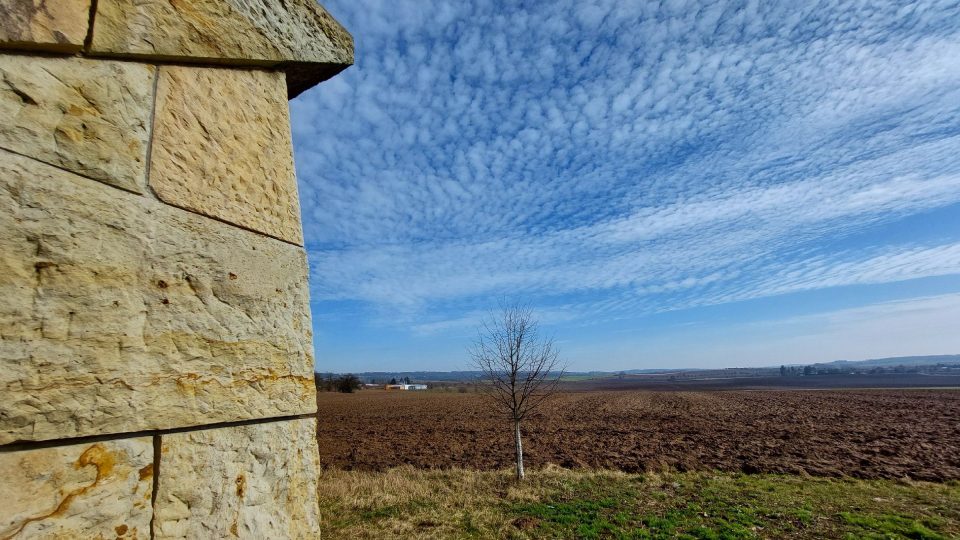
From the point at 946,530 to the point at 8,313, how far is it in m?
13.1

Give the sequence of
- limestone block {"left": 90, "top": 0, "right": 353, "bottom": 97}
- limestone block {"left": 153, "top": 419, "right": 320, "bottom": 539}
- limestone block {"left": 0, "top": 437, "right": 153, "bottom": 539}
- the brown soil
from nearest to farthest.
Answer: limestone block {"left": 0, "top": 437, "right": 153, "bottom": 539}
limestone block {"left": 153, "top": 419, "right": 320, "bottom": 539}
limestone block {"left": 90, "top": 0, "right": 353, "bottom": 97}
the brown soil

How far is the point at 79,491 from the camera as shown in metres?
1.07

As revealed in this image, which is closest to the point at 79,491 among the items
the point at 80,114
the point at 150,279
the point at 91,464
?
the point at 91,464

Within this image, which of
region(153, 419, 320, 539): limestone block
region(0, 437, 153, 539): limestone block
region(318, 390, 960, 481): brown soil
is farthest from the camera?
region(318, 390, 960, 481): brown soil

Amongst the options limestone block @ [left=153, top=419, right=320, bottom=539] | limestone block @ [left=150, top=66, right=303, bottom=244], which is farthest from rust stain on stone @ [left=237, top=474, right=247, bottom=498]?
limestone block @ [left=150, top=66, right=303, bottom=244]

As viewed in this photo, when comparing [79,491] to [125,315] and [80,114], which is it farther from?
[80,114]

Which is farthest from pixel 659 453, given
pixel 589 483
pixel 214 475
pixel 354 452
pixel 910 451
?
pixel 214 475

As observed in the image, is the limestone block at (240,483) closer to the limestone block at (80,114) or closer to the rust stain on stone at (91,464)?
the rust stain on stone at (91,464)

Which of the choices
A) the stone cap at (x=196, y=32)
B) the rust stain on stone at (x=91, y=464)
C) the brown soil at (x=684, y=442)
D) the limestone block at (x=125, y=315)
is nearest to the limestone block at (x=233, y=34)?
the stone cap at (x=196, y=32)

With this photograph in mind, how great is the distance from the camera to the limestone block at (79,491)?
971mm

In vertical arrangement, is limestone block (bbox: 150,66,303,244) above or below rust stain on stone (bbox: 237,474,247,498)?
above

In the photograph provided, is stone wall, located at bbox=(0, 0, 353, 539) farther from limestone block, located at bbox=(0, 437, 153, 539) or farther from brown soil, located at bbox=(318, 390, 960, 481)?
brown soil, located at bbox=(318, 390, 960, 481)

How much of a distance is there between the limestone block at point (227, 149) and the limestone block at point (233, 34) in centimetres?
7

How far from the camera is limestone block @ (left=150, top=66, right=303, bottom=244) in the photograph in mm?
1376
